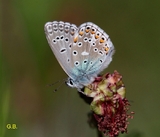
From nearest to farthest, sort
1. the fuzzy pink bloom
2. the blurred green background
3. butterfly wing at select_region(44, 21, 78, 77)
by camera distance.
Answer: the fuzzy pink bloom → butterfly wing at select_region(44, 21, 78, 77) → the blurred green background

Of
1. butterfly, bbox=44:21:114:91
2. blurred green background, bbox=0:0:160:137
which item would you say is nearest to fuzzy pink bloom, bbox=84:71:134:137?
butterfly, bbox=44:21:114:91

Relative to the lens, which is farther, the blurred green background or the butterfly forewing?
the blurred green background

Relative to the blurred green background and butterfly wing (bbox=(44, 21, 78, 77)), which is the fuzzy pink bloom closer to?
butterfly wing (bbox=(44, 21, 78, 77))

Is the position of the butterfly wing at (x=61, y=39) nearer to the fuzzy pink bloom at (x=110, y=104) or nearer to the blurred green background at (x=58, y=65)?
the fuzzy pink bloom at (x=110, y=104)

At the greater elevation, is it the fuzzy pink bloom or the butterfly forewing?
the butterfly forewing

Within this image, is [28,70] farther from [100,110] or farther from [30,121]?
[100,110]

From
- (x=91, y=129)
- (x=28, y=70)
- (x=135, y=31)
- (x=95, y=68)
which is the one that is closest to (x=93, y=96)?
(x=95, y=68)

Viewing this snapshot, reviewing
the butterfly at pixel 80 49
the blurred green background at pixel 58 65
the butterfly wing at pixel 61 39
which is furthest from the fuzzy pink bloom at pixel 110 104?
the blurred green background at pixel 58 65
